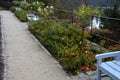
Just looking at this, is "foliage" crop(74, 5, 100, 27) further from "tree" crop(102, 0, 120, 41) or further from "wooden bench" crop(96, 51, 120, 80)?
"wooden bench" crop(96, 51, 120, 80)

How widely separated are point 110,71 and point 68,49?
9.01 feet

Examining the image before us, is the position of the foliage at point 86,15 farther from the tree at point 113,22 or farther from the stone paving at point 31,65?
the stone paving at point 31,65

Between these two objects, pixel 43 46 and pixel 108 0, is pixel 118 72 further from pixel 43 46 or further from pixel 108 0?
pixel 108 0

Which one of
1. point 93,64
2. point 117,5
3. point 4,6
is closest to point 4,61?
point 93,64

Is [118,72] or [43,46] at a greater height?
[118,72]

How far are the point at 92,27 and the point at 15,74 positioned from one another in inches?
160

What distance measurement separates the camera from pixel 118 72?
4000 millimetres

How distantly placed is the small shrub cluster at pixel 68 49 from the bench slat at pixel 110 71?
1260 mm

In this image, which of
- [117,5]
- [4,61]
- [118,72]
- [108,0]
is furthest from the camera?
[108,0]

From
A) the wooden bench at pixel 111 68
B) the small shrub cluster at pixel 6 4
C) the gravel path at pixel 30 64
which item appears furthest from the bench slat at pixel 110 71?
the small shrub cluster at pixel 6 4

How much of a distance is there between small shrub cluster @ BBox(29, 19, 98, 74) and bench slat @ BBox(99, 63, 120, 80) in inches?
49.6

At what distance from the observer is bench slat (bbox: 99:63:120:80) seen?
3876mm

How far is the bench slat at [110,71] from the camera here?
388 cm

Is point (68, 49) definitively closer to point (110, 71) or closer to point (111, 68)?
point (111, 68)
